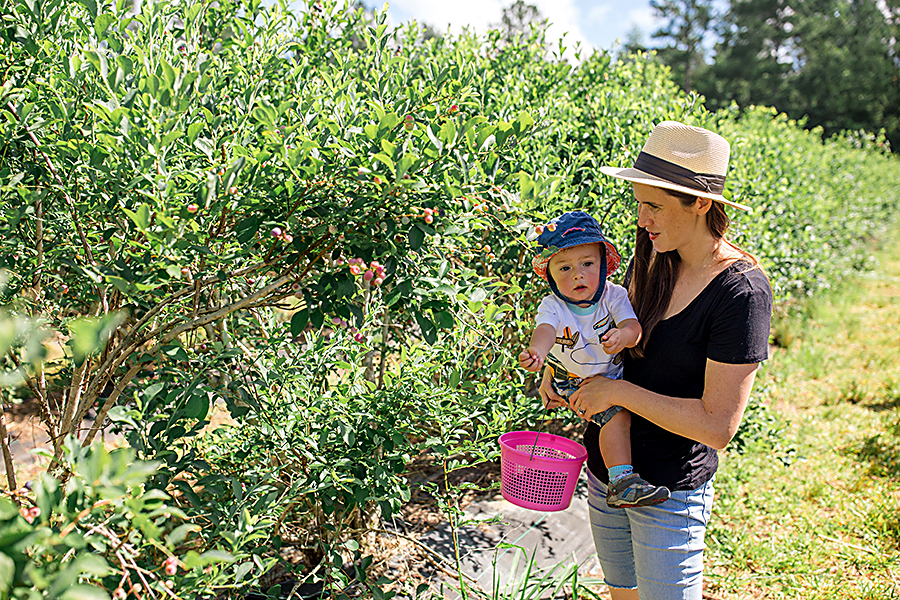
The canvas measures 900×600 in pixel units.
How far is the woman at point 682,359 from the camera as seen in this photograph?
1.69 m

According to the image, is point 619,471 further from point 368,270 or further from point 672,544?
point 368,270

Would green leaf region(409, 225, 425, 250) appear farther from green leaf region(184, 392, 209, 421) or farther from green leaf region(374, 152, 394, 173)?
green leaf region(184, 392, 209, 421)

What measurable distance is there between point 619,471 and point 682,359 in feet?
1.25

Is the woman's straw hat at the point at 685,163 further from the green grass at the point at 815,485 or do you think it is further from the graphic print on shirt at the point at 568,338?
the green grass at the point at 815,485

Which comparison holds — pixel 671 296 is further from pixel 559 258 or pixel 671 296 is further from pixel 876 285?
pixel 876 285

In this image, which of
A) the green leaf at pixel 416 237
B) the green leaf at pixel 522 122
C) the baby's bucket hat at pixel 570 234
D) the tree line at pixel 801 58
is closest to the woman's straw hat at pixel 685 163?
the baby's bucket hat at pixel 570 234

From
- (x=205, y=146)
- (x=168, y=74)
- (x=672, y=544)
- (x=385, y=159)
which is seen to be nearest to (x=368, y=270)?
(x=385, y=159)

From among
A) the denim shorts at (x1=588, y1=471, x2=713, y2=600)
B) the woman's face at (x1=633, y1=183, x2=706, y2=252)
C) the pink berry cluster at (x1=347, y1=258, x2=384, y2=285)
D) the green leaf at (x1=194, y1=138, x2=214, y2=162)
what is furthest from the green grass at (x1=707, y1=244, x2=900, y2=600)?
the green leaf at (x1=194, y1=138, x2=214, y2=162)

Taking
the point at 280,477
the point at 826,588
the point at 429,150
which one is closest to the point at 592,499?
the point at 280,477

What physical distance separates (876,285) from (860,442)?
6.88 meters

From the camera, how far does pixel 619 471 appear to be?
186cm

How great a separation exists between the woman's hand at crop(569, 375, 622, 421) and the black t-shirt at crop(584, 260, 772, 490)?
0.12m

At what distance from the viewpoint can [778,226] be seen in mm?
6445

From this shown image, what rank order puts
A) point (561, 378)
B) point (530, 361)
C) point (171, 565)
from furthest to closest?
point (561, 378) → point (530, 361) → point (171, 565)
